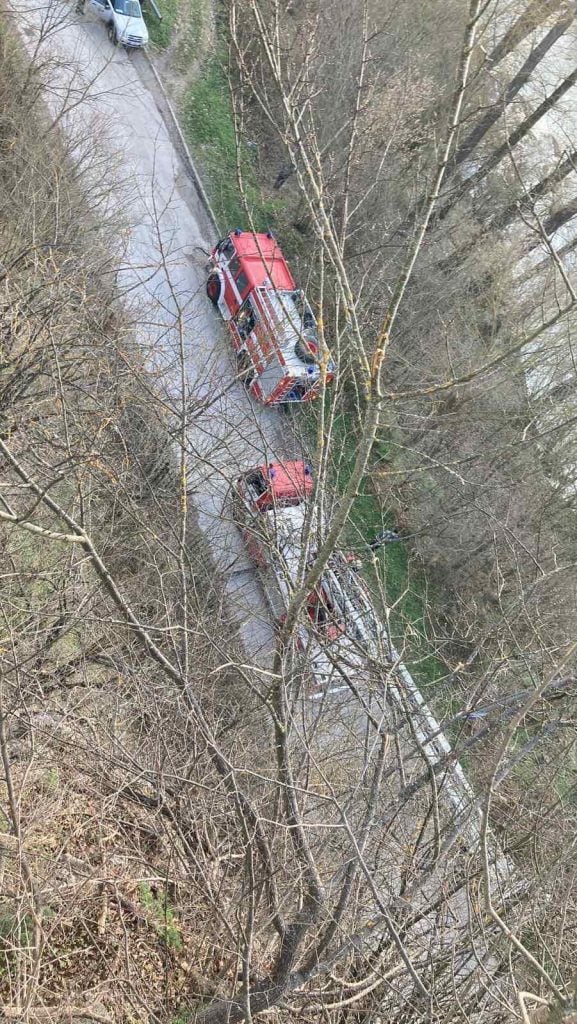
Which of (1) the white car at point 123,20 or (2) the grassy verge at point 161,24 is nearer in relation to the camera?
(1) the white car at point 123,20

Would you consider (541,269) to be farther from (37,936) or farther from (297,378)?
(37,936)

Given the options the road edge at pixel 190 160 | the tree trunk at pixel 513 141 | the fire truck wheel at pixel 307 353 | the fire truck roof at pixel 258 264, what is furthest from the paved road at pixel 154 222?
the tree trunk at pixel 513 141

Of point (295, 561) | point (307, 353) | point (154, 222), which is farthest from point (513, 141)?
point (307, 353)

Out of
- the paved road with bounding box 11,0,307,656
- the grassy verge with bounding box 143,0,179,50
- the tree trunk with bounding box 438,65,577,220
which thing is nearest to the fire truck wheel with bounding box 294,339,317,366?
the paved road with bounding box 11,0,307,656

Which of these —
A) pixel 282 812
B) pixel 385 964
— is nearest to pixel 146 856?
pixel 282 812

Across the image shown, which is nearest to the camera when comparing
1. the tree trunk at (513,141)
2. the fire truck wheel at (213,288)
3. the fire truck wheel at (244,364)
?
the fire truck wheel at (244,364)

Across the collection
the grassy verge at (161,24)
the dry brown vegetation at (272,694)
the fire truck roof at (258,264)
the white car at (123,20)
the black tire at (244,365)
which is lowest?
the dry brown vegetation at (272,694)

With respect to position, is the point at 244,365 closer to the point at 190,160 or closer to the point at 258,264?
the point at 258,264

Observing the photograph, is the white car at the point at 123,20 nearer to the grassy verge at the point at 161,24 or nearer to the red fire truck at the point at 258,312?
the grassy verge at the point at 161,24
